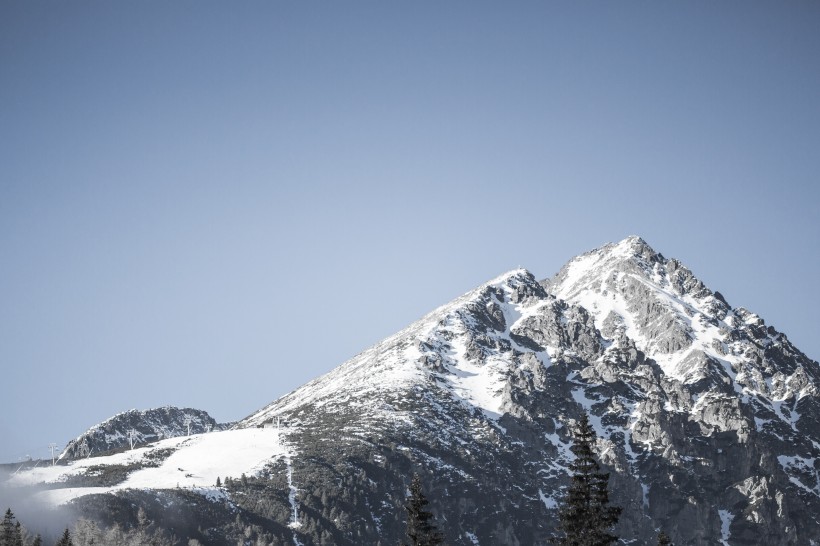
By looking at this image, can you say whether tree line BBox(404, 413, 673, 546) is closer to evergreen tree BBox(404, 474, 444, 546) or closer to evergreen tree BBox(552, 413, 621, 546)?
evergreen tree BBox(552, 413, 621, 546)

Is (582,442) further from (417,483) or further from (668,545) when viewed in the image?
(668,545)

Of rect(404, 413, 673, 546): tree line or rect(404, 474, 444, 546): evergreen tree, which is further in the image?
rect(404, 474, 444, 546): evergreen tree

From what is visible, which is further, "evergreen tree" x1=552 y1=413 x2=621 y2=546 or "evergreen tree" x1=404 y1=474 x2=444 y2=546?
"evergreen tree" x1=404 y1=474 x2=444 y2=546

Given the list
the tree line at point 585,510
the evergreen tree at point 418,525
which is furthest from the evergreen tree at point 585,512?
the evergreen tree at point 418,525

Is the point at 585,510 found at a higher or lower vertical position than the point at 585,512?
higher

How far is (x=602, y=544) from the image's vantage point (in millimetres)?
80438

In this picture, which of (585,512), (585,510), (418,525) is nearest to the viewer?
(585,510)

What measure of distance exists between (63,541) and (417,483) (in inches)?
3203

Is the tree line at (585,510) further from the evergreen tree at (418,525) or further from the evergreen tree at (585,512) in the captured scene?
the evergreen tree at (418,525)

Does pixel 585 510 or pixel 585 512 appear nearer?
pixel 585 510

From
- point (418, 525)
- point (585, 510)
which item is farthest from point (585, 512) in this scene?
point (418, 525)

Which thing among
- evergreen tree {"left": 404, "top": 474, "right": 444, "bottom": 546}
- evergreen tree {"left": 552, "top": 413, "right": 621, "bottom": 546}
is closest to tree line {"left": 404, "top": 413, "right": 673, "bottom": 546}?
evergreen tree {"left": 552, "top": 413, "right": 621, "bottom": 546}

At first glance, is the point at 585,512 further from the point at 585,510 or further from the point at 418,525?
the point at 418,525

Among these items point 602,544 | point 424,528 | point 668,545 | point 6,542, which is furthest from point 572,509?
point 6,542
